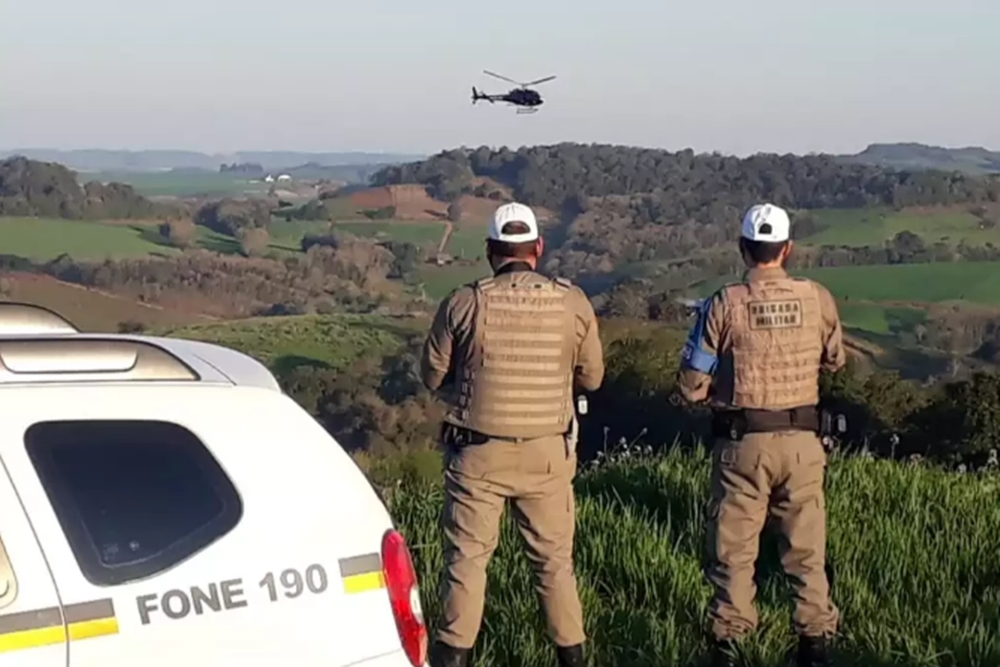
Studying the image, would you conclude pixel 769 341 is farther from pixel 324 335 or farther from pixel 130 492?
pixel 324 335

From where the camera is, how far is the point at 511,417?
Answer: 5230 mm

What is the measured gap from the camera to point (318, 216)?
52.1m

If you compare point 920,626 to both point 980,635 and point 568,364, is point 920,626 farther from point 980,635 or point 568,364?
point 568,364

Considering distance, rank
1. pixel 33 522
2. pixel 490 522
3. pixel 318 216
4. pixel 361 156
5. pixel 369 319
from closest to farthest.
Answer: pixel 33 522 → pixel 490 522 → pixel 369 319 → pixel 318 216 → pixel 361 156

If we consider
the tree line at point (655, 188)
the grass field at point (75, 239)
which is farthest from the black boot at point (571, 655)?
the grass field at point (75, 239)

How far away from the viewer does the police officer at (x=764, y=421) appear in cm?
555

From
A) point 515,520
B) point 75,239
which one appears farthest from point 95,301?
point 75,239

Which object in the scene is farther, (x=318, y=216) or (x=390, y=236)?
(x=318, y=216)

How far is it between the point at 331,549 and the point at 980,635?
3.14 meters

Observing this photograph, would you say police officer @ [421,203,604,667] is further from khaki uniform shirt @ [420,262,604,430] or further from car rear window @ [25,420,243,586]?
car rear window @ [25,420,243,586]

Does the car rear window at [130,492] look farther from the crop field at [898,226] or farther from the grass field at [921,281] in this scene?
the crop field at [898,226]

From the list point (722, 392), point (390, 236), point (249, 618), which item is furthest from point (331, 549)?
point (390, 236)

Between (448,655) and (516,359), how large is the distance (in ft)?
3.62

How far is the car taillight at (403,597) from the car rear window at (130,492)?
42cm
